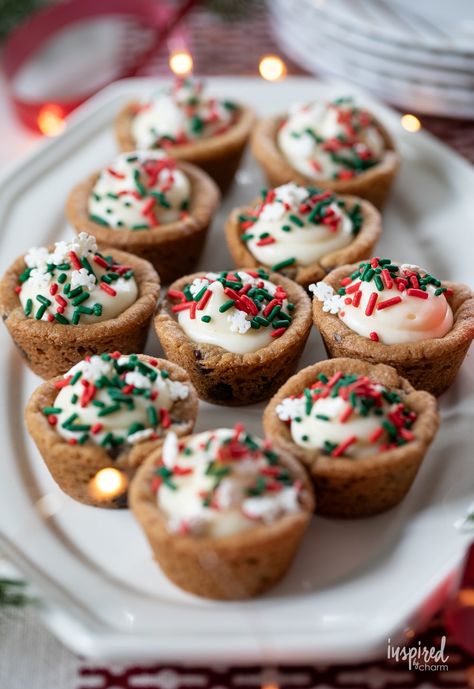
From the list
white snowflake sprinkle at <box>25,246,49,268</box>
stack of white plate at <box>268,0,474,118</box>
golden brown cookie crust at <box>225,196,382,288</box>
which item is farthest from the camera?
stack of white plate at <box>268,0,474,118</box>

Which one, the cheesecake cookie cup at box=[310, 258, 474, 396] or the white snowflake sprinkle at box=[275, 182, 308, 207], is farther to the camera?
the white snowflake sprinkle at box=[275, 182, 308, 207]

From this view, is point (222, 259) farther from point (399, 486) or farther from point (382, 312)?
point (399, 486)

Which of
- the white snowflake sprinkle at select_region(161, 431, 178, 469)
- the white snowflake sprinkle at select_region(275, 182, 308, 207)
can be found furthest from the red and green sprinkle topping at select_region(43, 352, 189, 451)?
the white snowflake sprinkle at select_region(275, 182, 308, 207)

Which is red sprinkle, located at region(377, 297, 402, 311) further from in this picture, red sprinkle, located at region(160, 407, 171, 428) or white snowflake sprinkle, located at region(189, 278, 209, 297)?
red sprinkle, located at region(160, 407, 171, 428)

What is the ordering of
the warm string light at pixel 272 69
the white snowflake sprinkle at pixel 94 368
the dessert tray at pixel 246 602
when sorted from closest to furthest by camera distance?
the dessert tray at pixel 246 602 < the white snowflake sprinkle at pixel 94 368 < the warm string light at pixel 272 69

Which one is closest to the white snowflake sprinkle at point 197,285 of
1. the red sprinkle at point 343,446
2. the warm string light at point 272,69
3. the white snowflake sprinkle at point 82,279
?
the white snowflake sprinkle at point 82,279

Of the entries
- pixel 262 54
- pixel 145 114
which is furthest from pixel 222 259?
pixel 262 54

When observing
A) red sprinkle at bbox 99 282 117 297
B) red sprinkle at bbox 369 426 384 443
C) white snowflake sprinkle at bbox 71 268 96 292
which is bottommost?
red sprinkle at bbox 369 426 384 443

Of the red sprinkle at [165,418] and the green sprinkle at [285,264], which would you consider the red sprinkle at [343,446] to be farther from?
the green sprinkle at [285,264]
